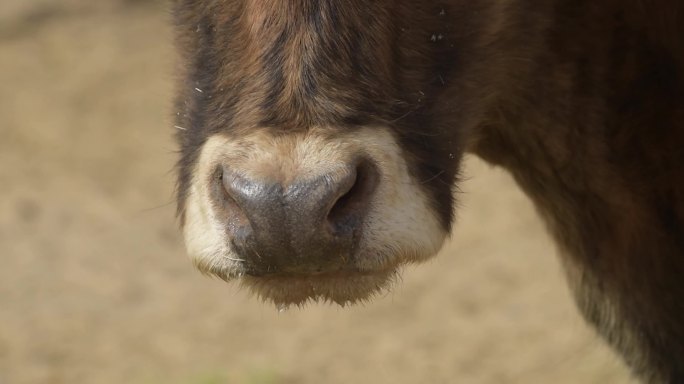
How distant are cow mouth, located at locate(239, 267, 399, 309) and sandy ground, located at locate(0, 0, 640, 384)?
230 cm

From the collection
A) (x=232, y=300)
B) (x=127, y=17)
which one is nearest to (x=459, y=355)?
(x=232, y=300)

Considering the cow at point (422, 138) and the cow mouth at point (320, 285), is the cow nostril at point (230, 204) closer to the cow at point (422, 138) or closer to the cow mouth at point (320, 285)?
the cow at point (422, 138)

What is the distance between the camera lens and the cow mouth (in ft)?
8.88

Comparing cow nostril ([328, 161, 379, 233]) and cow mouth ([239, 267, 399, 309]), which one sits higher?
cow nostril ([328, 161, 379, 233])

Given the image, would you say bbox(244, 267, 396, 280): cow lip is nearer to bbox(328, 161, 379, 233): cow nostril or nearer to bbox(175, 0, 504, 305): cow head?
bbox(175, 0, 504, 305): cow head

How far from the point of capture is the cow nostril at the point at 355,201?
259cm

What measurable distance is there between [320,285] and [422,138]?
0.43m

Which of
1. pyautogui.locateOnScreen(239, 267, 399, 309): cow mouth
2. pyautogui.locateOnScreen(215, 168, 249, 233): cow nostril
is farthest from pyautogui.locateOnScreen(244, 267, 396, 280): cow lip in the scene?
pyautogui.locateOnScreen(215, 168, 249, 233): cow nostril

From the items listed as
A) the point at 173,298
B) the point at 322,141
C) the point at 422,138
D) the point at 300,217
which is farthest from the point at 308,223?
the point at 173,298

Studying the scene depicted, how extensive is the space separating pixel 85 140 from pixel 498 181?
2.82 meters

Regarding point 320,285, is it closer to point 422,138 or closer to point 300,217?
point 300,217

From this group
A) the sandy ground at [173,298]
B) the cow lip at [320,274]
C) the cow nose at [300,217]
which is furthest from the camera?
Answer: the sandy ground at [173,298]

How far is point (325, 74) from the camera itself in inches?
107

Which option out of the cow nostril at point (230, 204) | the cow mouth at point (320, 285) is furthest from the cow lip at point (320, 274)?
the cow nostril at point (230, 204)
